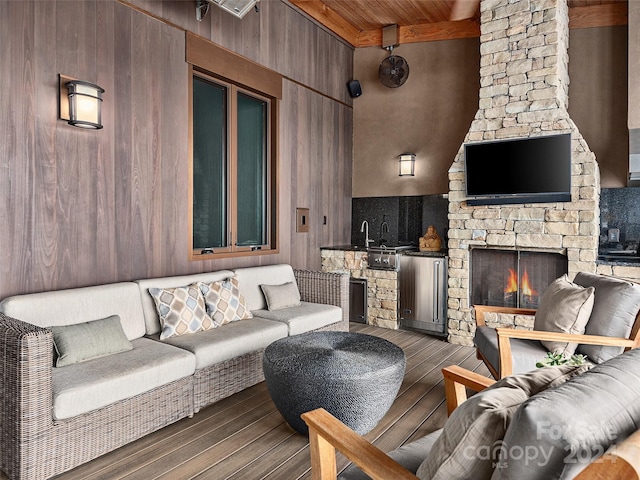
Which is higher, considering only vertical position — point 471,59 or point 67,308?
point 471,59

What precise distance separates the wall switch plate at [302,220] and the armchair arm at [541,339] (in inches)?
114

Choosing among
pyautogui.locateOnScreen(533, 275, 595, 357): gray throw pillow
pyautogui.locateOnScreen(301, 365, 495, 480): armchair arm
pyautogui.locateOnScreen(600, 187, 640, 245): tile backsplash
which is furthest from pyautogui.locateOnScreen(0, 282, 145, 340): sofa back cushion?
pyautogui.locateOnScreen(600, 187, 640, 245): tile backsplash

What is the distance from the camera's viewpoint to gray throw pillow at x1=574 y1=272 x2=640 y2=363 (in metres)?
2.62

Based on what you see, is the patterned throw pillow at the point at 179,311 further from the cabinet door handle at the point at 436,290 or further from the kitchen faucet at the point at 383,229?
the kitchen faucet at the point at 383,229

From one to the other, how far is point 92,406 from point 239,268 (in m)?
2.11

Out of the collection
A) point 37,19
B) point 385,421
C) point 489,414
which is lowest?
point 385,421

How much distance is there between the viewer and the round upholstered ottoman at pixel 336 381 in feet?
7.64

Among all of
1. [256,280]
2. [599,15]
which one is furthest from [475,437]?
[599,15]

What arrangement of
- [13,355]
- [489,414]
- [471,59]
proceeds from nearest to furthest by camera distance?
1. [489,414]
2. [13,355]
3. [471,59]

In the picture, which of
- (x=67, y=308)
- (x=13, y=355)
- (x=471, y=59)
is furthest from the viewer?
(x=471, y=59)

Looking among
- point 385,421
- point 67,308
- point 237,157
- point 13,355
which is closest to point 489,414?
point 385,421

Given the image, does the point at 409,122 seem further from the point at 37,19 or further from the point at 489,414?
the point at 489,414

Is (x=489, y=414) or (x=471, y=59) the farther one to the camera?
(x=471, y=59)

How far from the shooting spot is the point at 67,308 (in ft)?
8.86
